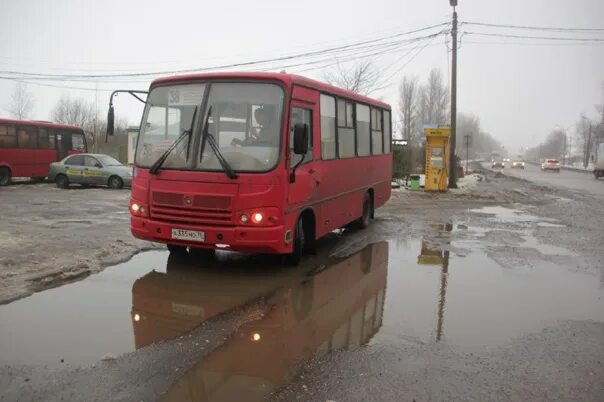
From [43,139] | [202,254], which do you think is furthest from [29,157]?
[202,254]

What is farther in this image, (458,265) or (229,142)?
(458,265)

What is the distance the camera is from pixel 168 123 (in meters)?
7.52

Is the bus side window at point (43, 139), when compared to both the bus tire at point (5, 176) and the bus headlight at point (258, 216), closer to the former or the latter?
the bus tire at point (5, 176)

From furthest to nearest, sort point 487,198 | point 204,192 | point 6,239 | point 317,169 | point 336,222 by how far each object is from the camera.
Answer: point 487,198 < point 336,222 < point 6,239 < point 317,169 < point 204,192

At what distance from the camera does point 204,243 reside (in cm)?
710

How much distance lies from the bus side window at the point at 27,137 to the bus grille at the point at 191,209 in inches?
745

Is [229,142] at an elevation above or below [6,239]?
above

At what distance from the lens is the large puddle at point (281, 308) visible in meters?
4.50

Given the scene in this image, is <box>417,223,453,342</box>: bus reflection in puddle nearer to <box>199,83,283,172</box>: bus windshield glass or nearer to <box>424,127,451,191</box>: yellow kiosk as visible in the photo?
<box>199,83,283,172</box>: bus windshield glass

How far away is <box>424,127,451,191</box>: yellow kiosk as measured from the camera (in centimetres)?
2284

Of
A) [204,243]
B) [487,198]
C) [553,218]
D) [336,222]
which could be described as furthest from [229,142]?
[487,198]

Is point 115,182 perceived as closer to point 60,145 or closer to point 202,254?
point 60,145

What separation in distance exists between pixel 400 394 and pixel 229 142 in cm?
431

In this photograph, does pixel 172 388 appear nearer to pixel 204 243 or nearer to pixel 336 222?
pixel 204 243
